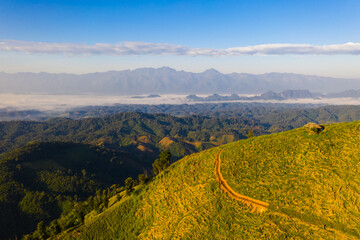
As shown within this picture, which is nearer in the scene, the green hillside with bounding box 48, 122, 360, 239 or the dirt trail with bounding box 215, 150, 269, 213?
the green hillside with bounding box 48, 122, 360, 239

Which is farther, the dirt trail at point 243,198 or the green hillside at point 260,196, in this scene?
the dirt trail at point 243,198

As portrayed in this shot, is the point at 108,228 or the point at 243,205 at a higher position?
the point at 243,205

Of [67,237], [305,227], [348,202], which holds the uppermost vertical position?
[348,202]

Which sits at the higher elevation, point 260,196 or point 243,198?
point 260,196

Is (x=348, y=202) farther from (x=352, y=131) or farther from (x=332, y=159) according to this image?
(x=352, y=131)

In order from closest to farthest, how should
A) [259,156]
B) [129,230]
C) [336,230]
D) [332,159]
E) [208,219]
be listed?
[336,230], [208,219], [332,159], [129,230], [259,156]

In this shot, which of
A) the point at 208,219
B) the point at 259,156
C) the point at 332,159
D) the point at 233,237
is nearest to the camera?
the point at 233,237

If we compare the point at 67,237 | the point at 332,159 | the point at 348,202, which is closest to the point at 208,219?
the point at 348,202

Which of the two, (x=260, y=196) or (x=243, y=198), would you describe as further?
(x=243, y=198)
